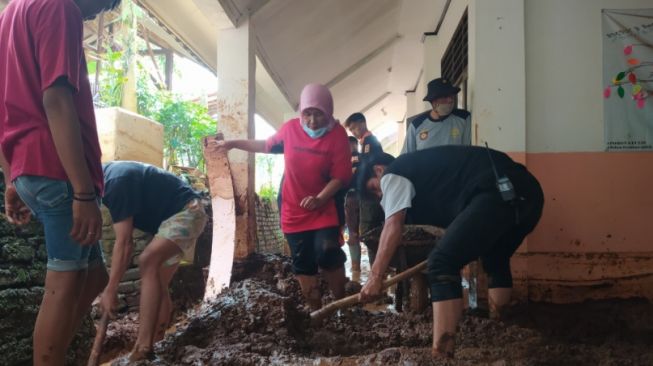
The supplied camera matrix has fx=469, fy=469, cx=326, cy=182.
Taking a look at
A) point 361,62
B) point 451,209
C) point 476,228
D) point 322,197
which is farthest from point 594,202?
point 361,62

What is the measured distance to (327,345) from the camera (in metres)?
2.79

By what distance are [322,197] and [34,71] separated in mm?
2015

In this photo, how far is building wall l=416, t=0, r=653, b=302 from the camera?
12.4 ft

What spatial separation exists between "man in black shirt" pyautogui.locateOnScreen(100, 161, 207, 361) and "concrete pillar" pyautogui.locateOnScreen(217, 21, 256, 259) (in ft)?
6.12

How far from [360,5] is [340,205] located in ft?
12.8

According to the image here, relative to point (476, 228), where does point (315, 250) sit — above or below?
below

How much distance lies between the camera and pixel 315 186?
3545mm

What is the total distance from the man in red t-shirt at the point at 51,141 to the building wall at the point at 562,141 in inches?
123

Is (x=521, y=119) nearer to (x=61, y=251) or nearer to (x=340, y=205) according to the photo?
(x=340, y=205)

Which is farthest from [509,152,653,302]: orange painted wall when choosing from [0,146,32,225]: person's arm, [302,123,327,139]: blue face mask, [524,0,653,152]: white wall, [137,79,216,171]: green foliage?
[137,79,216,171]: green foliage

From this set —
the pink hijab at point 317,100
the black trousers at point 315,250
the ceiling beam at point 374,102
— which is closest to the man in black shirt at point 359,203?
the black trousers at point 315,250

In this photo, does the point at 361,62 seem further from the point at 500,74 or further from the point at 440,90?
the point at 500,74

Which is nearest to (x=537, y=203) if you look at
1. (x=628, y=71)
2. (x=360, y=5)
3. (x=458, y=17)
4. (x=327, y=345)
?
(x=327, y=345)

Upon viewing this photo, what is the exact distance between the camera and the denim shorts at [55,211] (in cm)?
174
